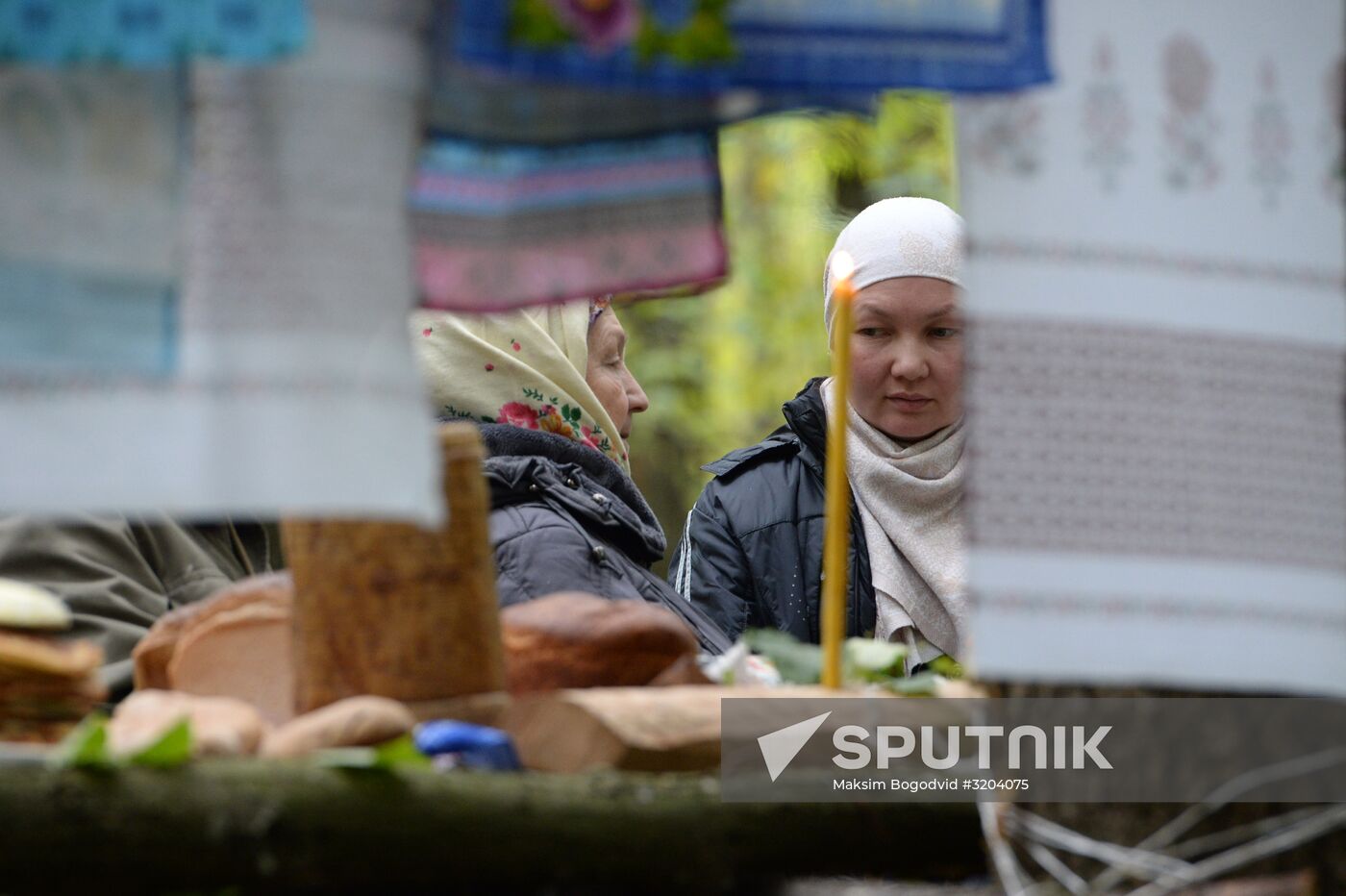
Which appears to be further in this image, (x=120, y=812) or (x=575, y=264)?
(x=575, y=264)

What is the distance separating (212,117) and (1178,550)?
1143mm

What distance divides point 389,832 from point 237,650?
1.76 ft

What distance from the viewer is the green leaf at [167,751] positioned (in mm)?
1641

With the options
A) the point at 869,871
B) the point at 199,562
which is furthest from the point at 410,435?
the point at 199,562

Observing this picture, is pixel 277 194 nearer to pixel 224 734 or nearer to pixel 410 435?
pixel 410 435

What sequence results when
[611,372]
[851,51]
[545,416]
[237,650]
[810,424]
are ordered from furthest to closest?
[810,424]
[611,372]
[545,416]
[237,650]
[851,51]

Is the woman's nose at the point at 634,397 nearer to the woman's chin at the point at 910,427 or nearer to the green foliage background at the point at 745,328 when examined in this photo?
the woman's chin at the point at 910,427

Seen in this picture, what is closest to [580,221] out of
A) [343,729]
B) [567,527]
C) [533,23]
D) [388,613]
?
[533,23]

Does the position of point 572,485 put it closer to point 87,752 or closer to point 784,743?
point 784,743

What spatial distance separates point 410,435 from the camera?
1.72 meters

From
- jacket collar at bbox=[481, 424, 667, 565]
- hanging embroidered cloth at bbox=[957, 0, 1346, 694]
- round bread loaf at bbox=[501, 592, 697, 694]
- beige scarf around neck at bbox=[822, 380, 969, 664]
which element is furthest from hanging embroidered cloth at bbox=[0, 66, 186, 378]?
beige scarf around neck at bbox=[822, 380, 969, 664]

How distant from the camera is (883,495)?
391cm

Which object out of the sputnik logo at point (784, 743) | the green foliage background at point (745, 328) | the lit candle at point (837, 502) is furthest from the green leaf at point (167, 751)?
the green foliage background at point (745, 328)

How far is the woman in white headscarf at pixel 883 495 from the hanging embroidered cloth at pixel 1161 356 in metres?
1.82
